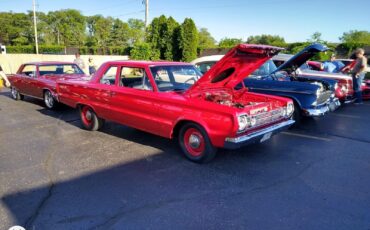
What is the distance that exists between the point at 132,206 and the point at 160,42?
21897 mm

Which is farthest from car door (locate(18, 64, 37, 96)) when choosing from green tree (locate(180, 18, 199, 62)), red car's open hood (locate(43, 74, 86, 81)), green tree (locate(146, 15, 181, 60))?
green tree (locate(146, 15, 181, 60))

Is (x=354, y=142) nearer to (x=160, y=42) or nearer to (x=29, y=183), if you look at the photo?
(x=29, y=183)

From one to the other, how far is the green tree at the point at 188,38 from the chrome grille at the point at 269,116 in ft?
61.8

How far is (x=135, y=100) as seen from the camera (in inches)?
199

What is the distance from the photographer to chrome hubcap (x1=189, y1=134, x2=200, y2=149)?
14.6 feet

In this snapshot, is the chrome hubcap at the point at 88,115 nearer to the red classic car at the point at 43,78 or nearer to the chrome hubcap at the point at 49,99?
the red classic car at the point at 43,78

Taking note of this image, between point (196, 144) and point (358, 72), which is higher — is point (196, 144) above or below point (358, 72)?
below

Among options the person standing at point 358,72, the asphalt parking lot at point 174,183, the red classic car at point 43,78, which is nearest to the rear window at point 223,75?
the asphalt parking lot at point 174,183

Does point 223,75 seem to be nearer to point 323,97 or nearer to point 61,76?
point 323,97

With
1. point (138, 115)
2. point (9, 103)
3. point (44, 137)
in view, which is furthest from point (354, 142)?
point (9, 103)

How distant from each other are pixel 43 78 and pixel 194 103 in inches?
244

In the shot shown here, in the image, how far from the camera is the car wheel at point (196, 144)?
429cm

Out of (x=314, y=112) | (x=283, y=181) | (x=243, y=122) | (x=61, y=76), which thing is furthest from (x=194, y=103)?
(x=61, y=76)

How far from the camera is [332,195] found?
3510mm
